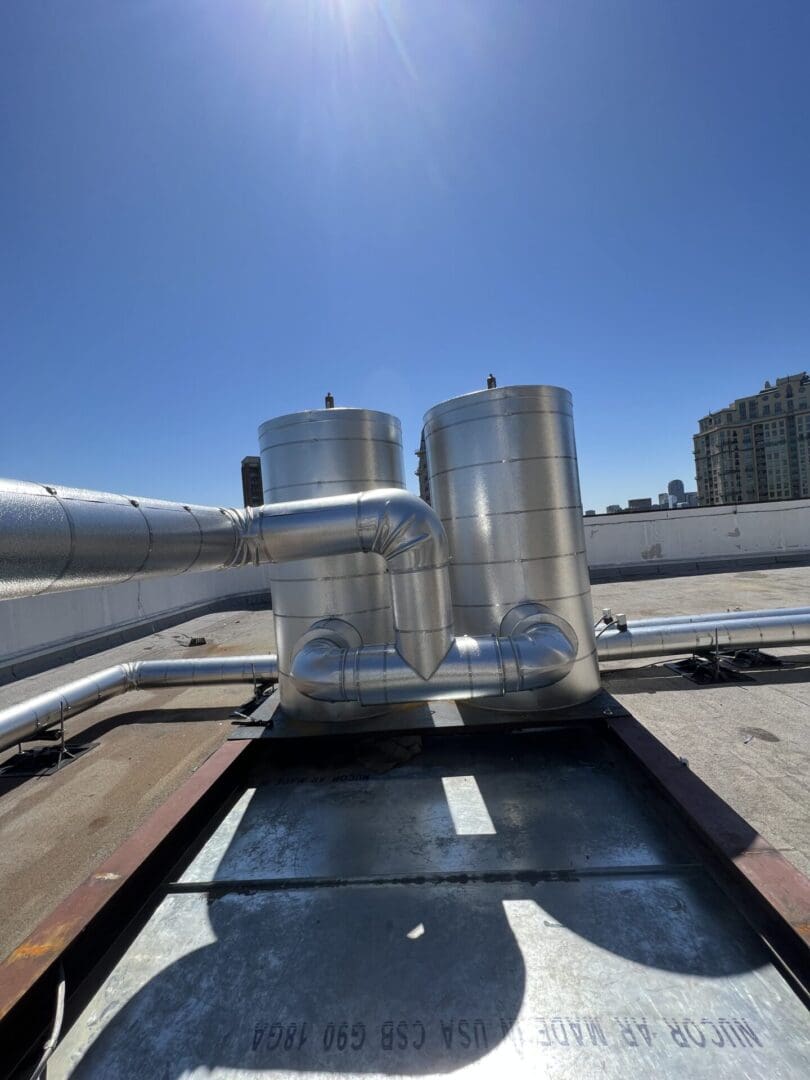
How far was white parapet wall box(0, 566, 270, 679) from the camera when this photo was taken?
10.6 meters

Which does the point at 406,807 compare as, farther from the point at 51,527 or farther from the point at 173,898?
the point at 51,527

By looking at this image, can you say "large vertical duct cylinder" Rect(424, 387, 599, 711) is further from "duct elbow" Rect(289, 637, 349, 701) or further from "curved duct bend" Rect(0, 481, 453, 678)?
"duct elbow" Rect(289, 637, 349, 701)

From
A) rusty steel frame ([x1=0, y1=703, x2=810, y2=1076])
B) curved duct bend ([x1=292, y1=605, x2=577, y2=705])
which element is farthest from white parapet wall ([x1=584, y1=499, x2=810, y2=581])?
rusty steel frame ([x1=0, y1=703, x2=810, y2=1076])

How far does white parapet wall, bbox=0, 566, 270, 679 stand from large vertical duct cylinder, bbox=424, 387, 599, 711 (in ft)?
24.1

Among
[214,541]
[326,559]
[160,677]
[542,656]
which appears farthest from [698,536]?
[214,541]

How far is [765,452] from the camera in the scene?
263ft

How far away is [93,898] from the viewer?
3.04 m

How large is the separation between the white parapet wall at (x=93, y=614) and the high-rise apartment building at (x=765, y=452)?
279 ft

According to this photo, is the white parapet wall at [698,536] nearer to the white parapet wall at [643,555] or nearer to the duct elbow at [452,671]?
the white parapet wall at [643,555]

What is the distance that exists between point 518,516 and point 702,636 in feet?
14.4

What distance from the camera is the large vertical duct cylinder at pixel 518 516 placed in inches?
200

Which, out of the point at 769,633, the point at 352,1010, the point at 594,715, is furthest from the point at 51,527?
the point at 769,633

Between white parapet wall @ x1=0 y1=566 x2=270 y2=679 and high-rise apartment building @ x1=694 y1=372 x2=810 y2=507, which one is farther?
high-rise apartment building @ x1=694 y1=372 x2=810 y2=507

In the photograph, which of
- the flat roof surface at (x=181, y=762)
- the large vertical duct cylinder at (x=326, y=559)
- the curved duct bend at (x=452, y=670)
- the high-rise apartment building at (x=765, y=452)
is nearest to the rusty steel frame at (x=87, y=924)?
the flat roof surface at (x=181, y=762)
